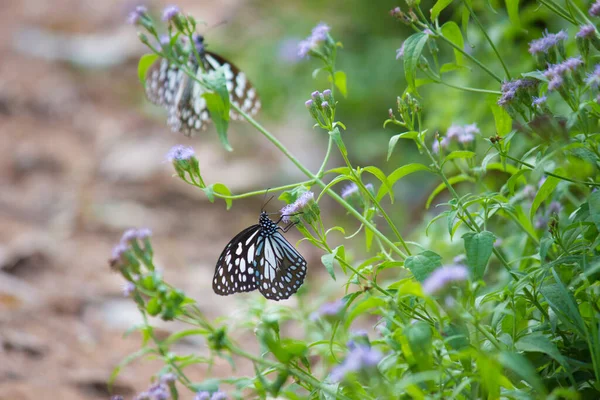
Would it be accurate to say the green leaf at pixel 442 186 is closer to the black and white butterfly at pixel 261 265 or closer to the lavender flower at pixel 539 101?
the lavender flower at pixel 539 101

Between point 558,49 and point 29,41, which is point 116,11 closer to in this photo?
point 29,41

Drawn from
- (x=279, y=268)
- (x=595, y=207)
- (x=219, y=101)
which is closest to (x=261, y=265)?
(x=279, y=268)

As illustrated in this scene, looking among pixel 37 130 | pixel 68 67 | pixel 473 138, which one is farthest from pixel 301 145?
pixel 473 138

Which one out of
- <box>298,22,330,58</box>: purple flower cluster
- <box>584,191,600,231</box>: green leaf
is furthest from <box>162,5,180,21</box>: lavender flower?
<box>584,191,600,231</box>: green leaf

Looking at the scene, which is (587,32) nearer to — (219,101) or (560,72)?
(560,72)

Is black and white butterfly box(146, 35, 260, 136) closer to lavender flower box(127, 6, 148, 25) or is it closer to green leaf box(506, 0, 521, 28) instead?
lavender flower box(127, 6, 148, 25)
